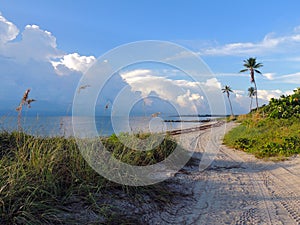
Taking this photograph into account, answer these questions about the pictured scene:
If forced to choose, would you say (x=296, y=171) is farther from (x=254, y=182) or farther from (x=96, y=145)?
(x=96, y=145)

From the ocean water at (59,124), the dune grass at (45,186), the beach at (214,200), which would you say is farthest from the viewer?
the ocean water at (59,124)

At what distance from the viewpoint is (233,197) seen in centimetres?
486

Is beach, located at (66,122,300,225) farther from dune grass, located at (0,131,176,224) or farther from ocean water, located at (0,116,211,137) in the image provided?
ocean water, located at (0,116,211,137)

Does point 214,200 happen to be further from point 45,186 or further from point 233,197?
point 45,186

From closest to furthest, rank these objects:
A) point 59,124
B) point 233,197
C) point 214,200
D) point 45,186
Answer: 1. point 45,186
2. point 214,200
3. point 233,197
4. point 59,124

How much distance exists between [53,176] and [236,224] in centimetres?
272

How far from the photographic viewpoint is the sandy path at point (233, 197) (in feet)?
12.9

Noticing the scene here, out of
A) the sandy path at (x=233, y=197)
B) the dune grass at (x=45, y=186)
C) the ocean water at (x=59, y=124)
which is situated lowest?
the sandy path at (x=233, y=197)

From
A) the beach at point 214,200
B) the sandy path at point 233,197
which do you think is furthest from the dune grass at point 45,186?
the sandy path at point 233,197

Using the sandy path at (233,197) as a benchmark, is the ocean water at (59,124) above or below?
above

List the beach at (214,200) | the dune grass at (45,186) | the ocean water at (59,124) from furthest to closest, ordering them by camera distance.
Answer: the ocean water at (59,124)
the beach at (214,200)
the dune grass at (45,186)

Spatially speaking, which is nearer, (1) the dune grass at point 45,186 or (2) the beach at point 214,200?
(1) the dune grass at point 45,186

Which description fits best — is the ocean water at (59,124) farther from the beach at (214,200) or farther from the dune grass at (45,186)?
the beach at (214,200)

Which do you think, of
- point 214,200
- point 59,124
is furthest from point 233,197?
point 59,124
